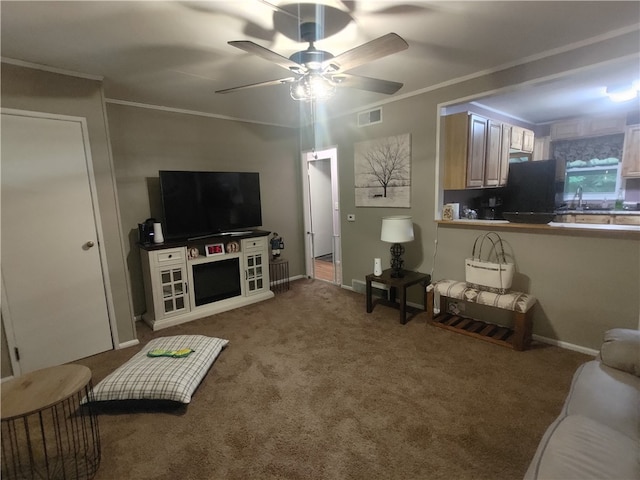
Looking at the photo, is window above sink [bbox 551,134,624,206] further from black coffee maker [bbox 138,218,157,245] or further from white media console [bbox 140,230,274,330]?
black coffee maker [bbox 138,218,157,245]

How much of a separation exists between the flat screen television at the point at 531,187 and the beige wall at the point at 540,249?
1.20 metres

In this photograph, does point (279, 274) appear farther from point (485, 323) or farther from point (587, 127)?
point (587, 127)

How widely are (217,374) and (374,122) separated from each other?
10.7ft

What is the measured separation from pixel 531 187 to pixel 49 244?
16.6ft

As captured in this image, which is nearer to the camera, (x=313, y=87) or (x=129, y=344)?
(x=313, y=87)

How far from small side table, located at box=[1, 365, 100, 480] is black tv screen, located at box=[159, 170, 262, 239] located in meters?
2.05

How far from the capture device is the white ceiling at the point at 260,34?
1.81 meters

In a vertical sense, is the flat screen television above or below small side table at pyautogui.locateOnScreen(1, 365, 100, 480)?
above

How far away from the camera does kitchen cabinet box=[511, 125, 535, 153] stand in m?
4.21

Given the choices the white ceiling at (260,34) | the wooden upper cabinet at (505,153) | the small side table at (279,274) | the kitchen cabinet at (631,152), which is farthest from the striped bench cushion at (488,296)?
the kitchen cabinet at (631,152)

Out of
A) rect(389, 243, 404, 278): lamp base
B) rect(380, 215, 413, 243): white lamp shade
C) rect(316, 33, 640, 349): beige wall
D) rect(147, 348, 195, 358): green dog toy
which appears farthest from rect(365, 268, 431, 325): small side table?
rect(147, 348, 195, 358): green dog toy

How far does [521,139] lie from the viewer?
4.39m

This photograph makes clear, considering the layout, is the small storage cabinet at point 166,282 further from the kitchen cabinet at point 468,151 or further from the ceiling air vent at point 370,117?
the kitchen cabinet at point 468,151

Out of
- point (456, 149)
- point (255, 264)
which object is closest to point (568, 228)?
point (456, 149)
